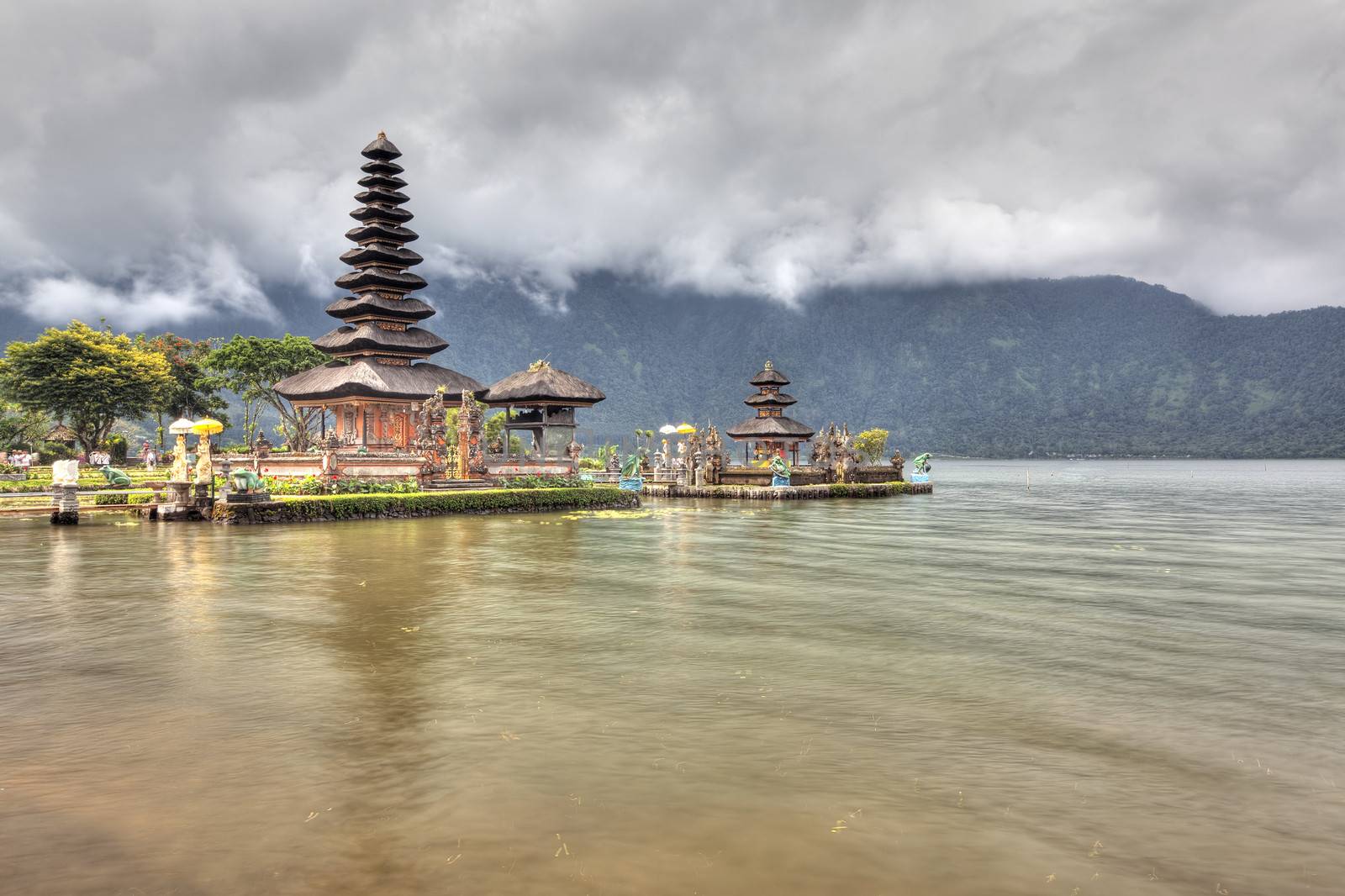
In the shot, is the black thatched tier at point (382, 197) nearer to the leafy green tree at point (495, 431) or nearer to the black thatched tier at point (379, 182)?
the black thatched tier at point (379, 182)

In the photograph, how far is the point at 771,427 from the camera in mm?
72312

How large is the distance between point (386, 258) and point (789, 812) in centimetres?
5927

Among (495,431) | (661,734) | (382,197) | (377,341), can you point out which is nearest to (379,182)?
(382,197)

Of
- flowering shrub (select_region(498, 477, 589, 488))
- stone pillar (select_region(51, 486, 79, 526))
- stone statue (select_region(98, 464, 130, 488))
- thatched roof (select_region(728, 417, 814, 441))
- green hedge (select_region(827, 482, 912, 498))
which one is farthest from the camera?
thatched roof (select_region(728, 417, 814, 441))

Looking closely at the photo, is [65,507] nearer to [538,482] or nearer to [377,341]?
[538,482]

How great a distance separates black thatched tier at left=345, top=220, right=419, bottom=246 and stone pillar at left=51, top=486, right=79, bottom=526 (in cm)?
3436

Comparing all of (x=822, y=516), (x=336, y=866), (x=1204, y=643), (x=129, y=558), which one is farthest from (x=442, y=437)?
(x=336, y=866)

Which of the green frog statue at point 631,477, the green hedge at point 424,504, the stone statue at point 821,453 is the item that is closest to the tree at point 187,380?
the green frog statue at point 631,477

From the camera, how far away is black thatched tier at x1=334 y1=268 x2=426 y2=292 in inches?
2299

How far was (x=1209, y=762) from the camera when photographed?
8047 mm

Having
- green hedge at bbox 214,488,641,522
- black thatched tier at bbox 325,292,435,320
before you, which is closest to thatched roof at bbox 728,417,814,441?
black thatched tier at bbox 325,292,435,320

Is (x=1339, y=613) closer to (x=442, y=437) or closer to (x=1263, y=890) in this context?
(x=1263, y=890)

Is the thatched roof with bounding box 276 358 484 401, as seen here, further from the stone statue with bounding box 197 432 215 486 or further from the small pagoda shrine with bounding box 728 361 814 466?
the small pagoda shrine with bounding box 728 361 814 466

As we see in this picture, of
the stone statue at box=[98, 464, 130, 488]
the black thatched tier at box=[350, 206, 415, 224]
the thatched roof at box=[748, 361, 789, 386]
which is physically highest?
the black thatched tier at box=[350, 206, 415, 224]
